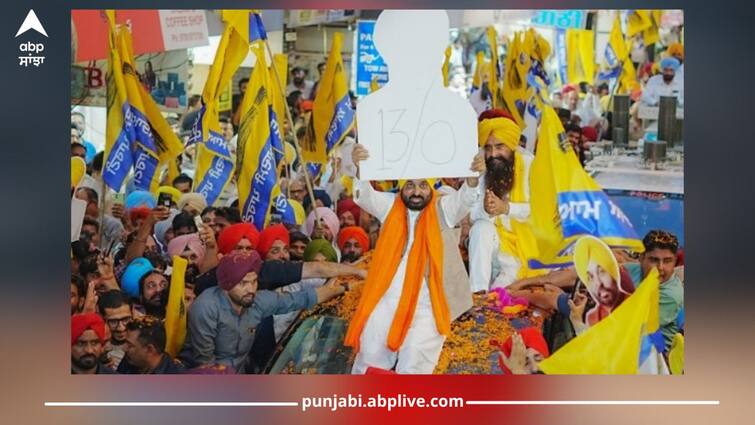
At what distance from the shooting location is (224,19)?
3.82m

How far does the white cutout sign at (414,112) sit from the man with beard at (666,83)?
0.61m

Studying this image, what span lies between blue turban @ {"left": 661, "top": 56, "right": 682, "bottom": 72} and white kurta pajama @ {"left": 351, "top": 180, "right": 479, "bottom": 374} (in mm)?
774

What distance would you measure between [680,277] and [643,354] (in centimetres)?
Result: 29

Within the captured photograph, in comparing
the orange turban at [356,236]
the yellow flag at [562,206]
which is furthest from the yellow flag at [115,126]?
the yellow flag at [562,206]

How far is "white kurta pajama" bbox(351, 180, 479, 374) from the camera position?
384 centimetres

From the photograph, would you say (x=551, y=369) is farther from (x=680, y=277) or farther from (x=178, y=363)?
(x=178, y=363)

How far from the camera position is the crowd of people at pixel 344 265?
381cm

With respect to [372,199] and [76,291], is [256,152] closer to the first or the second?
[372,199]

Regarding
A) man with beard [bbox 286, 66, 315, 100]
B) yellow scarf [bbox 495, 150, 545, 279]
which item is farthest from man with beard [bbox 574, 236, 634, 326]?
man with beard [bbox 286, 66, 315, 100]

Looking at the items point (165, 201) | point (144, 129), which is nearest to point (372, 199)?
point (165, 201)

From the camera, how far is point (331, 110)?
12.8ft

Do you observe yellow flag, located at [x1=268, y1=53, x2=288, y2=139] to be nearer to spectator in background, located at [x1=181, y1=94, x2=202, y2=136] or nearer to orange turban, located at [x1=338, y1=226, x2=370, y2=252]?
spectator in background, located at [x1=181, y1=94, x2=202, y2=136]

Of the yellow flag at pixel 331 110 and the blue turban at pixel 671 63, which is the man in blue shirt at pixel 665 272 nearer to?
the blue turban at pixel 671 63

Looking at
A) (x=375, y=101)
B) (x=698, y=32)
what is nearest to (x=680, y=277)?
(x=698, y=32)
